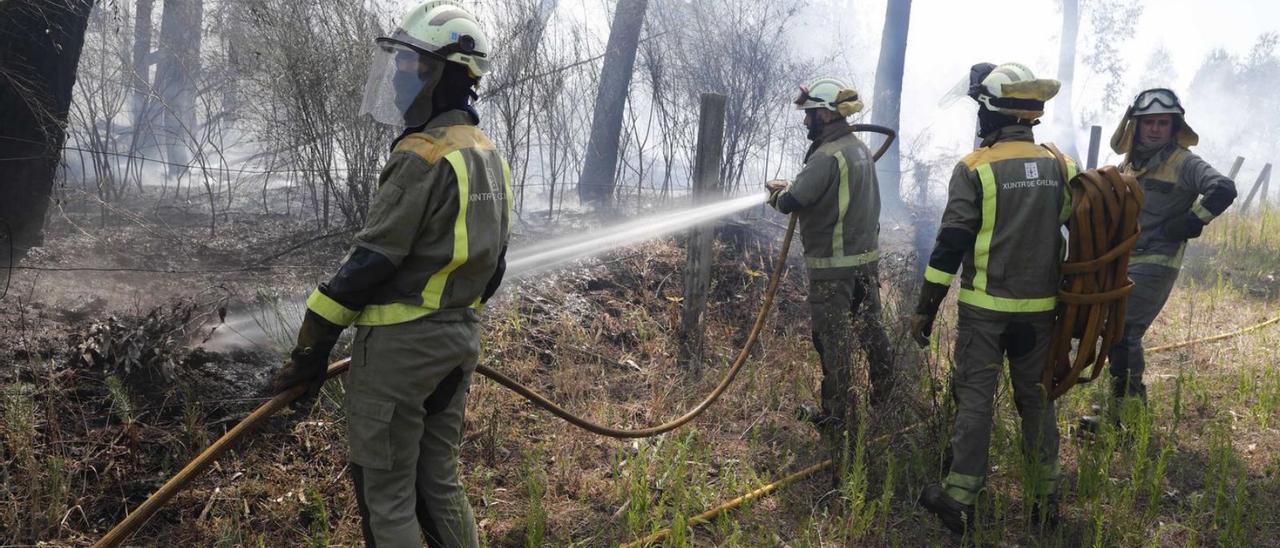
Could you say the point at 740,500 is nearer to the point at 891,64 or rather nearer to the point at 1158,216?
the point at 1158,216

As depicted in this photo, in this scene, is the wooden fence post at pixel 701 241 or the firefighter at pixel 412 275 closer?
the firefighter at pixel 412 275

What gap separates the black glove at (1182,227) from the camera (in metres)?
4.34

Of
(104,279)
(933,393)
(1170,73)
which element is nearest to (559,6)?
(104,279)

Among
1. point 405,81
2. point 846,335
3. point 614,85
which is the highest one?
point 614,85

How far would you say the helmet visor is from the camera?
4441mm

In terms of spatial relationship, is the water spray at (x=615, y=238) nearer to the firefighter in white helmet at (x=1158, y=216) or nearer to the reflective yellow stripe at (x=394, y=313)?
the firefighter in white helmet at (x=1158, y=216)

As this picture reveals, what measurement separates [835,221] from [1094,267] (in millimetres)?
1423

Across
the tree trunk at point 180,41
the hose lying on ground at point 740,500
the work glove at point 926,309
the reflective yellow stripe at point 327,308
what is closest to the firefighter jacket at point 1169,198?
the work glove at point 926,309

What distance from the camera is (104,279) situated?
4.62 metres

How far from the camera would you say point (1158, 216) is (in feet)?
14.7

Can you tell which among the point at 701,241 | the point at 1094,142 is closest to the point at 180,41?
the point at 701,241

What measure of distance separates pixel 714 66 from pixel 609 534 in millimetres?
6570

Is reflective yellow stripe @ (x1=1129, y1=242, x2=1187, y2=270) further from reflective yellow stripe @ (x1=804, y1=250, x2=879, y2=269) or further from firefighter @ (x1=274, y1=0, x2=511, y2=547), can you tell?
firefighter @ (x1=274, y1=0, x2=511, y2=547)

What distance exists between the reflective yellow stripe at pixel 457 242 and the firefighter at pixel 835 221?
2431mm
